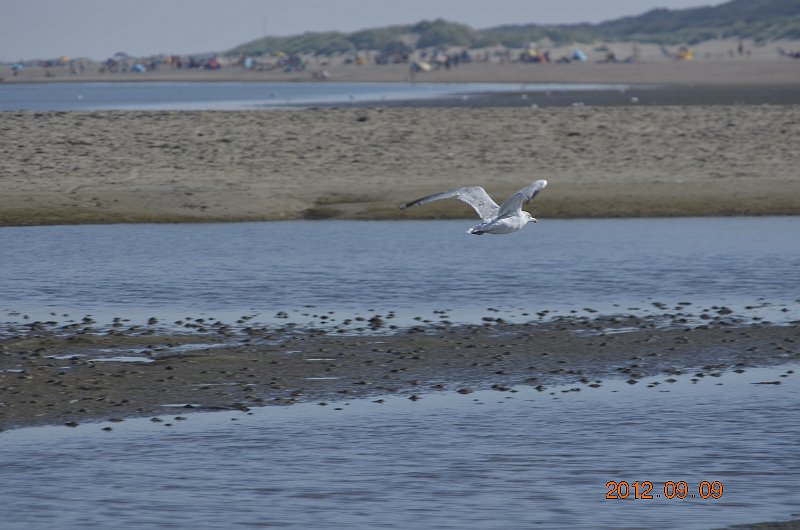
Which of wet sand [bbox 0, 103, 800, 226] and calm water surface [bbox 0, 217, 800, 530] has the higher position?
wet sand [bbox 0, 103, 800, 226]

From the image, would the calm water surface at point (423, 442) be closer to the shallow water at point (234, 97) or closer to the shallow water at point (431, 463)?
the shallow water at point (431, 463)

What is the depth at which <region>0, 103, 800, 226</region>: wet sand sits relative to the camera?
110 ft

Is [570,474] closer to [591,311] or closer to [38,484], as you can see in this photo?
[38,484]

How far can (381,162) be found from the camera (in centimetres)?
4022

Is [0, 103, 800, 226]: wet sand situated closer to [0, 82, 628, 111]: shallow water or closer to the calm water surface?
the calm water surface

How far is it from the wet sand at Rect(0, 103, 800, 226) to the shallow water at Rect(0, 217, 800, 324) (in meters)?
1.38

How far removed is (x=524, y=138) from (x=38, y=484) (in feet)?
105

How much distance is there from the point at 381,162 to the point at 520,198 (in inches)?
875

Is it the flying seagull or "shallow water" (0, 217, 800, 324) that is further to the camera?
"shallow water" (0, 217, 800, 324)

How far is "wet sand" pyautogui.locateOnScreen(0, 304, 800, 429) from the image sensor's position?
16.4 meters

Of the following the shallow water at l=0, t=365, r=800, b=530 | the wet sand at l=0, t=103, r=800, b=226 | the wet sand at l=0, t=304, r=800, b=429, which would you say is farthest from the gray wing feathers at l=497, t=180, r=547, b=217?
the wet sand at l=0, t=103, r=800, b=226

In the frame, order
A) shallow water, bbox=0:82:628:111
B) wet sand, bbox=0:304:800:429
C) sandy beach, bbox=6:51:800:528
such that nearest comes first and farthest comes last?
1. wet sand, bbox=0:304:800:429
2. sandy beach, bbox=6:51:800:528
3. shallow water, bbox=0:82:628:111

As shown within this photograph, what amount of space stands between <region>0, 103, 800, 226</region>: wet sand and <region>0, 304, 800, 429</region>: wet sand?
12.9 metres

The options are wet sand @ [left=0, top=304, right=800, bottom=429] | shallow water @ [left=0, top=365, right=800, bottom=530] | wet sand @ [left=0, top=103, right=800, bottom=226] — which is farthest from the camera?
wet sand @ [left=0, top=103, right=800, bottom=226]
